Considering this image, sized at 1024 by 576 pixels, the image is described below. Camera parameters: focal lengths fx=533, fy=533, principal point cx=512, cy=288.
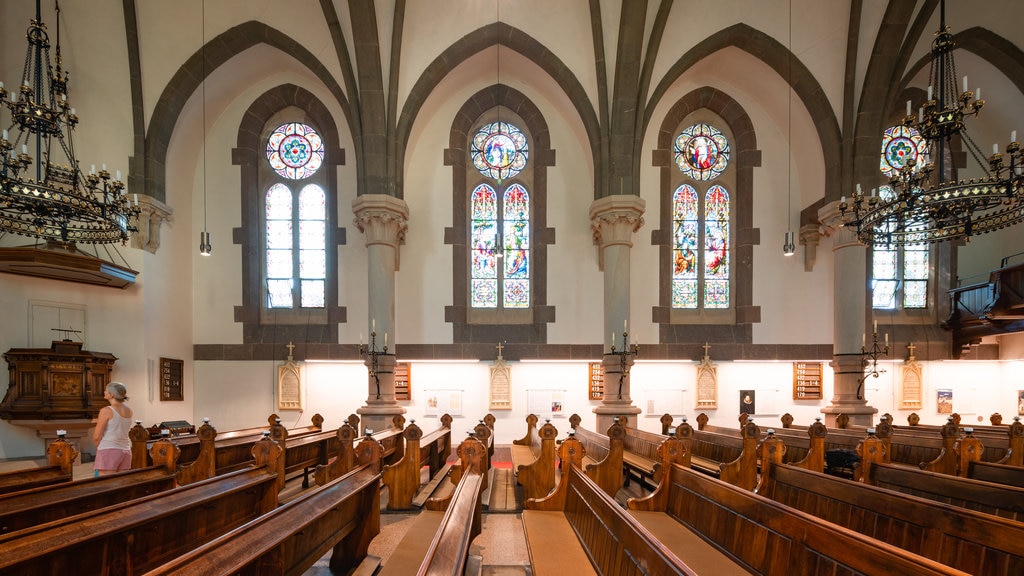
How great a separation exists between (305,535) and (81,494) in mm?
2082

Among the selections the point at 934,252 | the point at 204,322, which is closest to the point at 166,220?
the point at 204,322

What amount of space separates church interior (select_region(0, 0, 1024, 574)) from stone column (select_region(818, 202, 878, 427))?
1.9 inches

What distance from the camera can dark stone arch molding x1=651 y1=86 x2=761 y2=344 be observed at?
1306cm

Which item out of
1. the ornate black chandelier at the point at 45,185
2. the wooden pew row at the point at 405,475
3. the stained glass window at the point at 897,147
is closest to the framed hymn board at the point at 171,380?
the ornate black chandelier at the point at 45,185

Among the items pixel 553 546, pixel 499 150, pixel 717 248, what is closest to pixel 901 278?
pixel 717 248

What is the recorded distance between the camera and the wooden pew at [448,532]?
2.18 metres

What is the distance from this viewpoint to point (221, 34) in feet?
38.3

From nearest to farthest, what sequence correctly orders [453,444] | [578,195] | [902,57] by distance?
[902,57] → [453,444] → [578,195]

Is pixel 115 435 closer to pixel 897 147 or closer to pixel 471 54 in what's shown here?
pixel 471 54

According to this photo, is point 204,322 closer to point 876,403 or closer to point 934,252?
point 876,403

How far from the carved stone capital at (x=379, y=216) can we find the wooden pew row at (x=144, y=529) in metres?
7.46

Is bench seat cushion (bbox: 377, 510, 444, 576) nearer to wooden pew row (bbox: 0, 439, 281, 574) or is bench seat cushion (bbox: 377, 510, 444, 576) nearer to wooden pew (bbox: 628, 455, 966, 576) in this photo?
wooden pew row (bbox: 0, 439, 281, 574)

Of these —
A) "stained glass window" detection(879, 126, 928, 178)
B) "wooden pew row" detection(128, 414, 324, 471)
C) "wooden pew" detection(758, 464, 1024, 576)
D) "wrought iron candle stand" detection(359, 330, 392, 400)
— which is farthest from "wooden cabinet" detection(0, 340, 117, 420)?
"stained glass window" detection(879, 126, 928, 178)

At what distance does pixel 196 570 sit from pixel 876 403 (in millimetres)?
14714
